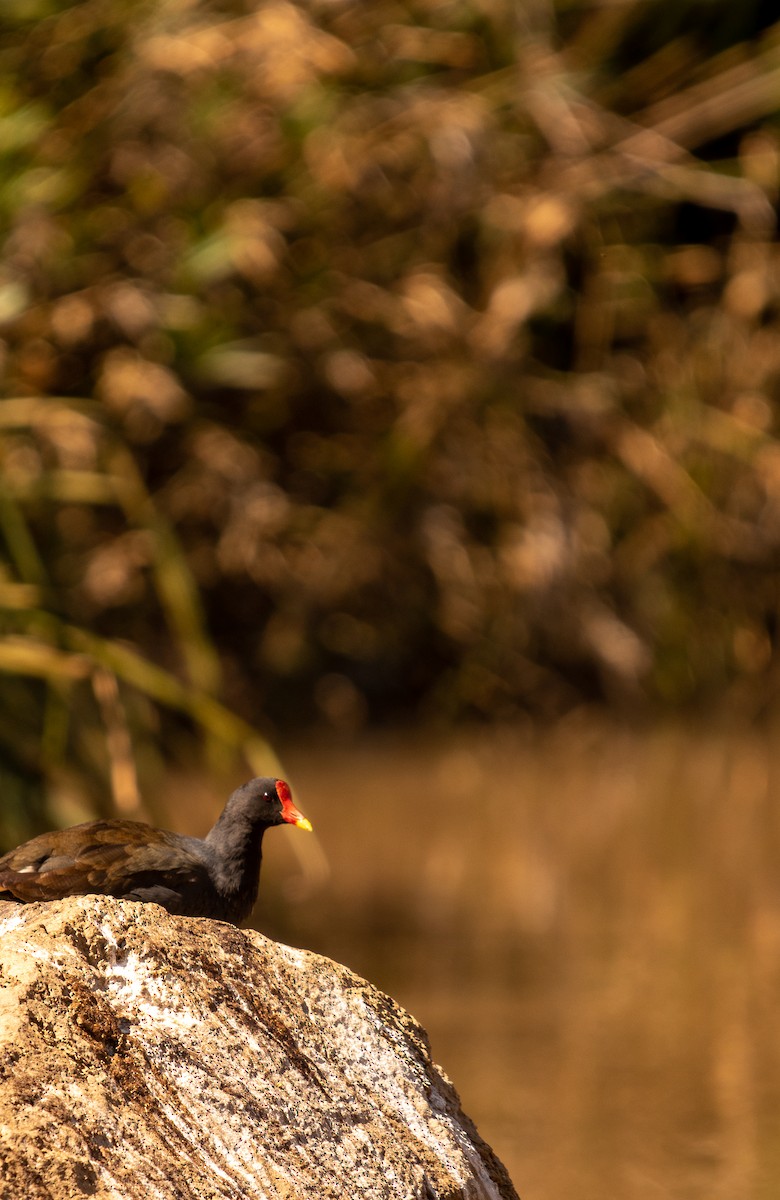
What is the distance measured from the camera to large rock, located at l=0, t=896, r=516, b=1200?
137 cm

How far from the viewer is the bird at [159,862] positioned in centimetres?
163

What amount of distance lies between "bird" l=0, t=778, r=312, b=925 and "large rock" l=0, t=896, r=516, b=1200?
0.16ft

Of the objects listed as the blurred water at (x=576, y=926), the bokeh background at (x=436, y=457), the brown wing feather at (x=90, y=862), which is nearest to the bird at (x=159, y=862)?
the brown wing feather at (x=90, y=862)

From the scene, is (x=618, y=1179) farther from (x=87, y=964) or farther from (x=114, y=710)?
(x=87, y=964)

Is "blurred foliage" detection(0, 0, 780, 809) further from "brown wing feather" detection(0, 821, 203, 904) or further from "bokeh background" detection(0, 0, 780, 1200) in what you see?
"brown wing feather" detection(0, 821, 203, 904)

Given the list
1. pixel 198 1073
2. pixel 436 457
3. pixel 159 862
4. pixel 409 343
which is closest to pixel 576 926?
pixel 436 457

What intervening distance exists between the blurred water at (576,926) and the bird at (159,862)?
108 cm

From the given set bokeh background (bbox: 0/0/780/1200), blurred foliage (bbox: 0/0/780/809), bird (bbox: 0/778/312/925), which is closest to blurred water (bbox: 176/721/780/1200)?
bokeh background (bbox: 0/0/780/1200)

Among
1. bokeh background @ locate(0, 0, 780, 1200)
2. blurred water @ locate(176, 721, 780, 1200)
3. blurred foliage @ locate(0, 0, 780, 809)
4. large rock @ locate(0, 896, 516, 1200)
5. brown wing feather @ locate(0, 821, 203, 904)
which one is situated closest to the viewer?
large rock @ locate(0, 896, 516, 1200)

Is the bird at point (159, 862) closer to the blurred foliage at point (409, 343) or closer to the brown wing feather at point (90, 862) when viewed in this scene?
the brown wing feather at point (90, 862)

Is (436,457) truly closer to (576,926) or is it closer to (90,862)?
(576,926)

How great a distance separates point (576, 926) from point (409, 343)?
6.99 ft

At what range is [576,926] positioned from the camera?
389 centimetres

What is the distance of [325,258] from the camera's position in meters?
5.11
